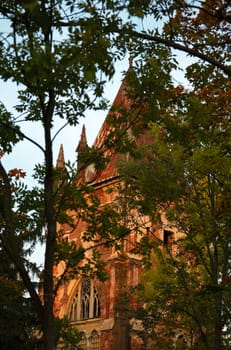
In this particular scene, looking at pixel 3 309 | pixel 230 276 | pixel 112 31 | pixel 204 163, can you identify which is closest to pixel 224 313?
pixel 230 276

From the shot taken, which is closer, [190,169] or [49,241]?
[49,241]

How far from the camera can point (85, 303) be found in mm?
35250

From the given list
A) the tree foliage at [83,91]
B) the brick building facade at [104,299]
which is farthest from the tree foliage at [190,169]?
the brick building facade at [104,299]

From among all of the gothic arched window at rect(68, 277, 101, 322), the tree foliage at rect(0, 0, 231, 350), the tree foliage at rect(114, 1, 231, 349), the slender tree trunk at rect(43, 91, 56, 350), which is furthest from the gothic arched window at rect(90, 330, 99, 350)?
the slender tree trunk at rect(43, 91, 56, 350)

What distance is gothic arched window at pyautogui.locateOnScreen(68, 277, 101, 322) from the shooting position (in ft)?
113

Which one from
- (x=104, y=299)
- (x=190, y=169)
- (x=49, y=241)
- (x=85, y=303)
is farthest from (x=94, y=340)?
(x=49, y=241)

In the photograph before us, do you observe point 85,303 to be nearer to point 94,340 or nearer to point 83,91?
point 94,340

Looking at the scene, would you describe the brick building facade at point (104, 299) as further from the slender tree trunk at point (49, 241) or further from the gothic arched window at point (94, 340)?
the slender tree trunk at point (49, 241)

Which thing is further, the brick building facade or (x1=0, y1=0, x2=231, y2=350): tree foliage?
the brick building facade

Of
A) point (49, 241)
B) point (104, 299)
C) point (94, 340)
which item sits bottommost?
point (49, 241)

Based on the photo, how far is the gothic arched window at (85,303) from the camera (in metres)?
34.5

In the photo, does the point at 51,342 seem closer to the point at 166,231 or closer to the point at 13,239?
the point at 13,239

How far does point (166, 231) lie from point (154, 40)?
24.7 m

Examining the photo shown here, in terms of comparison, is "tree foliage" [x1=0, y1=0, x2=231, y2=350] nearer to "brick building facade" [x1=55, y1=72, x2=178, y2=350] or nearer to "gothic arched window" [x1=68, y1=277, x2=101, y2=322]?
"brick building facade" [x1=55, y1=72, x2=178, y2=350]
